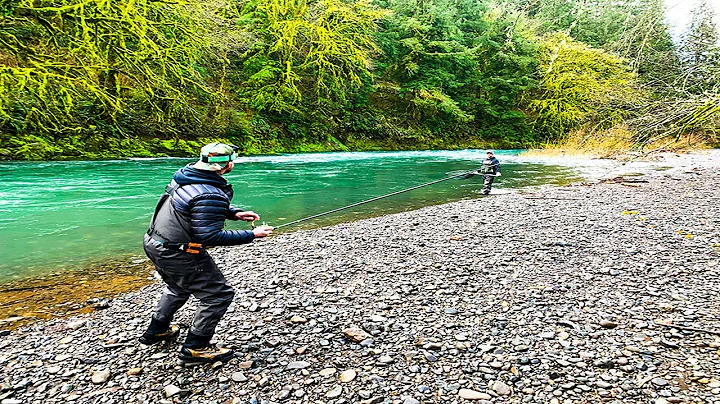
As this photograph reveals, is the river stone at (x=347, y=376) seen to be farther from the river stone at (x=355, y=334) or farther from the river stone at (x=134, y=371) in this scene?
the river stone at (x=134, y=371)

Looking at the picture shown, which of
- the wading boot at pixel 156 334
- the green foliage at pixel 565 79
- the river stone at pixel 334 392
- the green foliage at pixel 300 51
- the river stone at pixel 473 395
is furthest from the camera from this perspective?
the green foliage at pixel 565 79

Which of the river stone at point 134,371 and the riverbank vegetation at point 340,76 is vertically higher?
the riverbank vegetation at point 340,76

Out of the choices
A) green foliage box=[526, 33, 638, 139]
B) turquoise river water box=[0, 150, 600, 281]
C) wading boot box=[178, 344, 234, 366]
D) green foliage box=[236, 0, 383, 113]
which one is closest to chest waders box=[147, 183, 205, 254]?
wading boot box=[178, 344, 234, 366]

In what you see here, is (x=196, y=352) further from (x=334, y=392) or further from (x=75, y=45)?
(x=75, y=45)

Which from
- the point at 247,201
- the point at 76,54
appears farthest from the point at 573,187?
the point at 76,54

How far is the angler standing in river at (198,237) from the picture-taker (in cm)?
315

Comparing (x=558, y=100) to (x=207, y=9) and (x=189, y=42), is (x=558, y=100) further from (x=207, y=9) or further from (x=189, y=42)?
(x=189, y=42)

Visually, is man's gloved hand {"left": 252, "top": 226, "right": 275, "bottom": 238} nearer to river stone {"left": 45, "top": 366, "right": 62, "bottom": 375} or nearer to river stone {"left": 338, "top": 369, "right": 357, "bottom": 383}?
river stone {"left": 338, "top": 369, "right": 357, "bottom": 383}

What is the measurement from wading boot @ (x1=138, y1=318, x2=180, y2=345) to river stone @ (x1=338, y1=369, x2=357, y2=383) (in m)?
1.71

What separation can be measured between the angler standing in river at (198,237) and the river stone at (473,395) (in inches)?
75.1

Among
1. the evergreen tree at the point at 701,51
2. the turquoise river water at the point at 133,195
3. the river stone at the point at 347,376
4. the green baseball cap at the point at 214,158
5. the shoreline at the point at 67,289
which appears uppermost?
the evergreen tree at the point at 701,51

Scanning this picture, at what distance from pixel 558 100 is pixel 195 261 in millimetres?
46659

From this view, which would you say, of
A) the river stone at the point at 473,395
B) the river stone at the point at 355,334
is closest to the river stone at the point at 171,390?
the river stone at the point at 355,334

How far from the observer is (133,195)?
1264 centimetres
